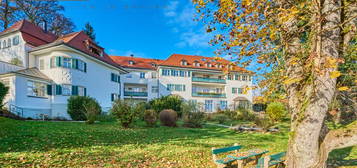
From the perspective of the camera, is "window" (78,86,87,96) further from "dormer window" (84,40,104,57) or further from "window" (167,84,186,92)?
"window" (167,84,186,92)

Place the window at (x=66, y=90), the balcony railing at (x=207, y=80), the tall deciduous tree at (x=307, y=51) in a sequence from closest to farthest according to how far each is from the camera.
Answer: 1. the tall deciduous tree at (x=307, y=51)
2. the window at (x=66, y=90)
3. the balcony railing at (x=207, y=80)

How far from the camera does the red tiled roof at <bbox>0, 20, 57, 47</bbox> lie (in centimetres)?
1894

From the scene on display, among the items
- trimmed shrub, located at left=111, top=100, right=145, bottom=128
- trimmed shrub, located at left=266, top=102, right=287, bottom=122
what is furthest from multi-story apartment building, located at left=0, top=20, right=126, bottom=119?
trimmed shrub, located at left=266, top=102, right=287, bottom=122

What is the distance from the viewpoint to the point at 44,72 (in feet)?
58.2

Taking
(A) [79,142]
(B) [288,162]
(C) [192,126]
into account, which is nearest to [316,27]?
Result: (B) [288,162]

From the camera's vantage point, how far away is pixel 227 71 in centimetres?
378

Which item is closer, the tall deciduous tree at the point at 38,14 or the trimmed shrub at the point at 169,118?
the trimmed shrub at the point at 169,118

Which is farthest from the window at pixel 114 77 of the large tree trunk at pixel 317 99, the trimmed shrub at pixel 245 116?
the large tree trunk at pixel 317 99

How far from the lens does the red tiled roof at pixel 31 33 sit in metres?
18.9

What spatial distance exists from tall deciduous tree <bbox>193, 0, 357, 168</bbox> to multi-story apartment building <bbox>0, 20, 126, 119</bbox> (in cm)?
1776

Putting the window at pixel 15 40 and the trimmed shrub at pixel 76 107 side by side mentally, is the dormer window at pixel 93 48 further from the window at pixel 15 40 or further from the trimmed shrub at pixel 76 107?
the trimmed shrub at pixel 76 107

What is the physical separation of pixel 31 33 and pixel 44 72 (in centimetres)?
605

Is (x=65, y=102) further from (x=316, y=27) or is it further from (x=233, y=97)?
(x=233, y=97)

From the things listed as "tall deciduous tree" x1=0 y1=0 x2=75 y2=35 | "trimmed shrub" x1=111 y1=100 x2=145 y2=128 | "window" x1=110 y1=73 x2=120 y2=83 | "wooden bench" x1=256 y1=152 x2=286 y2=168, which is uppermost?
"tall deciduous tree" x1=0 y1=0 x2=75 y2=35
